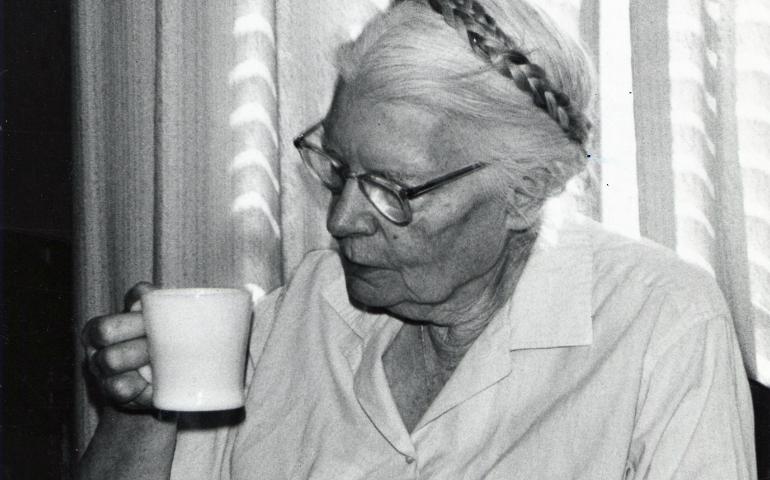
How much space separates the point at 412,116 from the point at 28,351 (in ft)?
3.93

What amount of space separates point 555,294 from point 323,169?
406 millimetres

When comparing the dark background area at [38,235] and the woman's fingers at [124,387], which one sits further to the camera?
the dark background area at [38,235]

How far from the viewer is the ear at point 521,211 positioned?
1.22m

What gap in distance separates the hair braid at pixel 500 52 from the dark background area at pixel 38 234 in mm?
1109

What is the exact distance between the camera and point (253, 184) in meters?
1.71

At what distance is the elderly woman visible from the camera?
107 cm

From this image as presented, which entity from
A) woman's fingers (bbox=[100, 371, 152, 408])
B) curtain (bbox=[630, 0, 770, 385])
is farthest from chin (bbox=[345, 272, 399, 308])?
curtain (bbox=[630, 0, 770, 385])

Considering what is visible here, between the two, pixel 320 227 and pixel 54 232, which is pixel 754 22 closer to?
pixel 320 227

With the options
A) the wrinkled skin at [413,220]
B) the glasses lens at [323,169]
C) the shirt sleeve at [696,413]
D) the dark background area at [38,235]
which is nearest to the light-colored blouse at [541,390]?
the shirt sleeve at [696,413]

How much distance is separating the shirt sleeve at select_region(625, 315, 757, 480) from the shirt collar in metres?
0.13

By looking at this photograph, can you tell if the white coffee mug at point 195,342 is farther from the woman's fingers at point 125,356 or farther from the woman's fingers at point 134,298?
the woman's fingers at point 134,298

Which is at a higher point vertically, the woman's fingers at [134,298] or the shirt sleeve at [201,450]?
the woman's fingers at [134,298]

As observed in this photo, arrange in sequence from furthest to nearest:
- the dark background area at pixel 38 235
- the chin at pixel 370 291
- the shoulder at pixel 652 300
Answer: the dark background area at pixel 38 235, the chin at pixel 370 291, the shoulder at pixel 652 300

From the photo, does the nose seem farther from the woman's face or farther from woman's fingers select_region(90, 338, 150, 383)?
woman's fingers select_region(90, 338, 150, 383)
